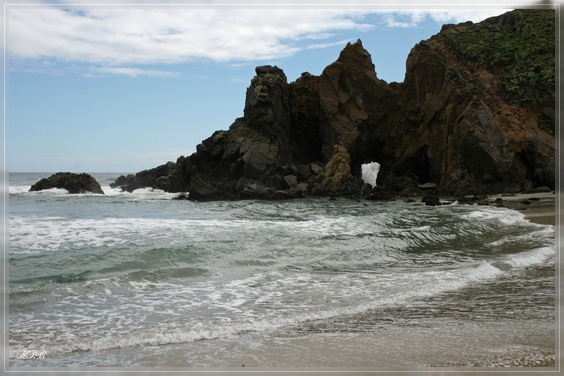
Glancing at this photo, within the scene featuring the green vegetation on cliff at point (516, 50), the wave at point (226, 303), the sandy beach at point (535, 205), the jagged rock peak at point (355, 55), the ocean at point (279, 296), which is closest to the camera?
the ocean at point (279, 296)

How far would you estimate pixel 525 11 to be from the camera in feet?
122

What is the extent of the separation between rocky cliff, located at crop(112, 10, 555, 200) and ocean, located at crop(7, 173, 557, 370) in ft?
52.9

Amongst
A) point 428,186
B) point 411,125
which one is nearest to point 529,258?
point 428,186

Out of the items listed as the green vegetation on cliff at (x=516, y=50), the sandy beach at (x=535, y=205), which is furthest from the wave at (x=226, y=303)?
the green vegetation on cliff at (x=516, y=50)

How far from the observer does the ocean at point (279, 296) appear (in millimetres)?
5281

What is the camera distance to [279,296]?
26.3 feet

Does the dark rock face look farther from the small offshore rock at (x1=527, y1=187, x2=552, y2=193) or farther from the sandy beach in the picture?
the small offshore rock at (x1=527, y1=187, x2=552, y2=193)

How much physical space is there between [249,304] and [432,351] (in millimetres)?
3036

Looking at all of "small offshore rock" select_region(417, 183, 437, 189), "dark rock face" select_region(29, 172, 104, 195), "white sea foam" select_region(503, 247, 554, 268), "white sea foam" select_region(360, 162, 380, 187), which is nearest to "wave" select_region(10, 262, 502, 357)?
"white sea foam" select_region(503, 247, 554, 268)

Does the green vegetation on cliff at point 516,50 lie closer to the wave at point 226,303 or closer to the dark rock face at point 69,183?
the wave at point 226,303

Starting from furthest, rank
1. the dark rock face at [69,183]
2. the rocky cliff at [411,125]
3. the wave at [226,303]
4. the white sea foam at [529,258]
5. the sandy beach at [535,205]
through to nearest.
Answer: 1. the dark rock face at [69,183]
2. the rocky cliff at [411,125]
3. the sandy beach at [535,205]
4. the white sea foam at [529,258]
5. the wave at [226,303]

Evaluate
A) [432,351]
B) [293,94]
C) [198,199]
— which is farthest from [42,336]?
[293,94]

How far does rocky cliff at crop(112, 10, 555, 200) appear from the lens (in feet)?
99.1

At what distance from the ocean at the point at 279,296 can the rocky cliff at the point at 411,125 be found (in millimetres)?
16125
